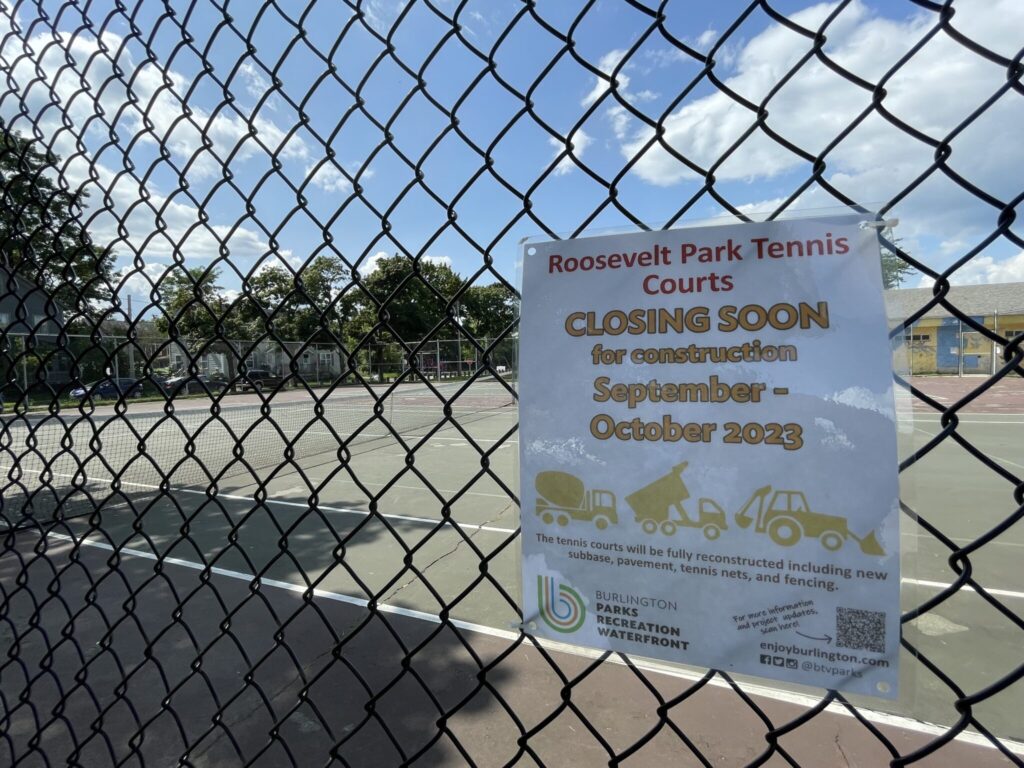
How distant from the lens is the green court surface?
1.25m

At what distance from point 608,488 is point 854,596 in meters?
0.36

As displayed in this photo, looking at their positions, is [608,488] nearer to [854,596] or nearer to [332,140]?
[854,596]

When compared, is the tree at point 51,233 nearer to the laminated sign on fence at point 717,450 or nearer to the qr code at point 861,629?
the laminated sign on fence at point 717,450

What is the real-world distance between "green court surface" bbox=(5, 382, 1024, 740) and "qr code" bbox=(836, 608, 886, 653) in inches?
1.5

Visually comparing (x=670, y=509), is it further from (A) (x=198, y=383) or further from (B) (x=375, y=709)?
(B) (x=375, y=709)

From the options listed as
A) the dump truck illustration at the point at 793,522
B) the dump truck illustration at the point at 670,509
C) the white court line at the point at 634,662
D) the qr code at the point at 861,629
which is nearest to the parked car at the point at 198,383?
the white court line at the point at 634,662

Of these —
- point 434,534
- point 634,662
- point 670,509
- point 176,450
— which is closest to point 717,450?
point 670,509

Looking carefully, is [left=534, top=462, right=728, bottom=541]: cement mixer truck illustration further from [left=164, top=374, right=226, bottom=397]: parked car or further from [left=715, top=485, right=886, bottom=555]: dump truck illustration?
[left=164, top=374, right=226, bottom=397]: parked car

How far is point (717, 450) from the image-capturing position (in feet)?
2.51

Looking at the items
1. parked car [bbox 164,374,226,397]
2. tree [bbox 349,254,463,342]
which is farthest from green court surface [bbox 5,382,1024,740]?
tree [bbox 349,254,463,342]

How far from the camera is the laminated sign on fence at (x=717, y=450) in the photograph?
0.71m

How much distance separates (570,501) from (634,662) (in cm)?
229

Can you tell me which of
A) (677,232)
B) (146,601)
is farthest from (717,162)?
(146,601)

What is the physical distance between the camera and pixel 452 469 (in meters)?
10.6
